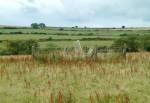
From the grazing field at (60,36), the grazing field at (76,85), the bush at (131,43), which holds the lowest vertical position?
the grazing field at (60,36)

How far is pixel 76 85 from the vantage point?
Result: 1084cm

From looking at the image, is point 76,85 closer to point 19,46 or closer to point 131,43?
point 131,43

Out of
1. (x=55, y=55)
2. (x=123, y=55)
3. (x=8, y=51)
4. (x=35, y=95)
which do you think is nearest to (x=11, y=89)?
(x=35, y=95)

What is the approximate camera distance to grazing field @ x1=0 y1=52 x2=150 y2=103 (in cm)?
880

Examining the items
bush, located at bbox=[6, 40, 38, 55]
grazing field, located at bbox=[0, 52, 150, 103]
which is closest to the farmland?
grazing field, located at bbox=[0, 52, 150, 103]

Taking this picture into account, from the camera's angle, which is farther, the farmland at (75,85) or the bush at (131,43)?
the bush at (131,43)

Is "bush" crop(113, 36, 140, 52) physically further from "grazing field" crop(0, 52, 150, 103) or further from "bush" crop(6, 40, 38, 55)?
"grazing field" crop(0, 52, 150, 103)

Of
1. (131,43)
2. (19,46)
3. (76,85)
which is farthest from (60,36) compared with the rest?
(76,85)

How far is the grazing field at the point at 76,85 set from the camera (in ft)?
28.9

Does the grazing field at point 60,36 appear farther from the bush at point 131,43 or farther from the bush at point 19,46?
the bush at point 131,43

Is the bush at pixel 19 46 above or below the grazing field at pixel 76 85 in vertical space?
below

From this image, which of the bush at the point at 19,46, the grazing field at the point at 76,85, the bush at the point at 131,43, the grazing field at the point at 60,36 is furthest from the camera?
the grazing field at the point at 60,36

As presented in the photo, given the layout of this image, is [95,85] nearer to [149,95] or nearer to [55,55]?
[149,95]

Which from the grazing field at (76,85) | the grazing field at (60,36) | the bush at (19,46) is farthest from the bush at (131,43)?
the grazing field at (76,85)
